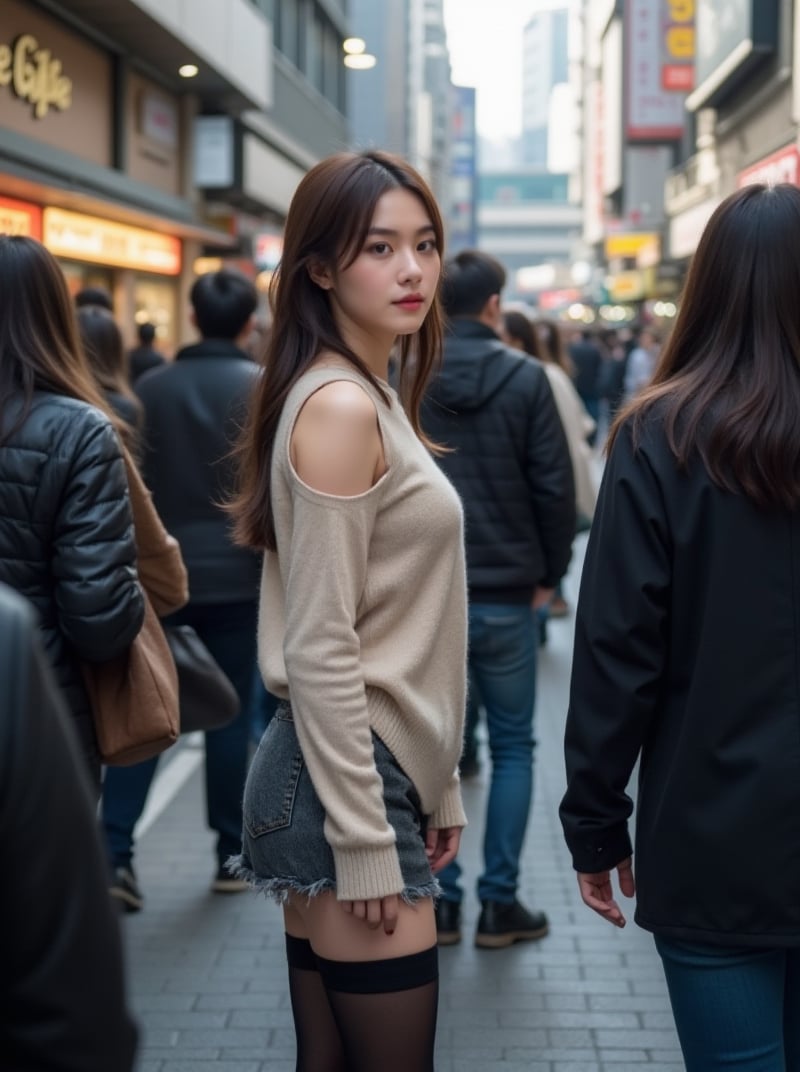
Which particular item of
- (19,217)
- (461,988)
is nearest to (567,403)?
(461,988)

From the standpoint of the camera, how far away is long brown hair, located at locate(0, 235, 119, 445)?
12.1 feet

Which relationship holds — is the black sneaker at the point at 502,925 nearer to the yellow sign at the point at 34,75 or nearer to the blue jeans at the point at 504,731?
the blue jeans at the point at 504,731

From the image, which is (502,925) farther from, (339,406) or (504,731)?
(339,406)

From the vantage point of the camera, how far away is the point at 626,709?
8.57ft

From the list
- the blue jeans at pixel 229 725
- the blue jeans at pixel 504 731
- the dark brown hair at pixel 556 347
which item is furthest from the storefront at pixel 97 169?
the blue jeans at pixel 504 731

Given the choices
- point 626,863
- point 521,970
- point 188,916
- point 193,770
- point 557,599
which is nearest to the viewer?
point 626,863

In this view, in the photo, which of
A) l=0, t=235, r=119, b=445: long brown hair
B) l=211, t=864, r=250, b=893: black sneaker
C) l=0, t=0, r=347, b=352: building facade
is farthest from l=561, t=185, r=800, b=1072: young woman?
l=0, t=0, r=347, b=352: building facade

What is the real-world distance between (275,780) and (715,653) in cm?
72

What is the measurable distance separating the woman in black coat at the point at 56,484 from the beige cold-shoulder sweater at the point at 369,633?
0.93 meters

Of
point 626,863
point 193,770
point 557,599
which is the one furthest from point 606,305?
point 626,863

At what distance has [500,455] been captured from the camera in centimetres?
529

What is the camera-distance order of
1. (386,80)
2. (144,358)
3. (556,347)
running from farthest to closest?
(386,80) < (144,358) < (556,347)

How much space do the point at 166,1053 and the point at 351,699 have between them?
2182 millimetres

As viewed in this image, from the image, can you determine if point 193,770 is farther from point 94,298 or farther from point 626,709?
point 626,709
